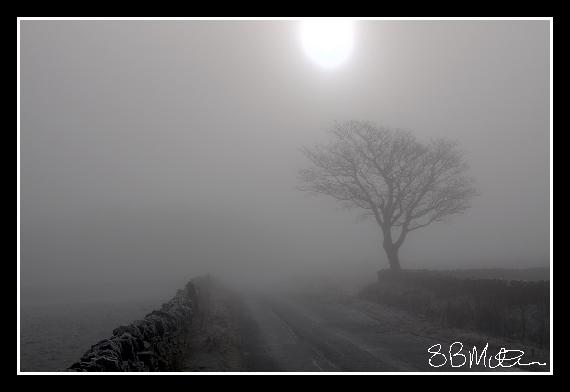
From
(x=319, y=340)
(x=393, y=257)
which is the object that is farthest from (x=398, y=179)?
(x=319, y=340)

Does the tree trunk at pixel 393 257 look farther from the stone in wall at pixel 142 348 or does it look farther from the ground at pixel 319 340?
the stone in wall at pixel 142 348

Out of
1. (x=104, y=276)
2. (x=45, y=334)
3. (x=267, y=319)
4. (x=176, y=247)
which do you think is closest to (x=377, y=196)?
(x=267, y=319)

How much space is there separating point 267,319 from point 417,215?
18670 millimetres

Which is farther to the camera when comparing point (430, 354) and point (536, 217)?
point (536, 217)

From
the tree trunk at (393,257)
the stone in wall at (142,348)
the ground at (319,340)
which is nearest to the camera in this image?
the stone in wall at (142,348)

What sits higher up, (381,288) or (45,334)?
(381,288)
